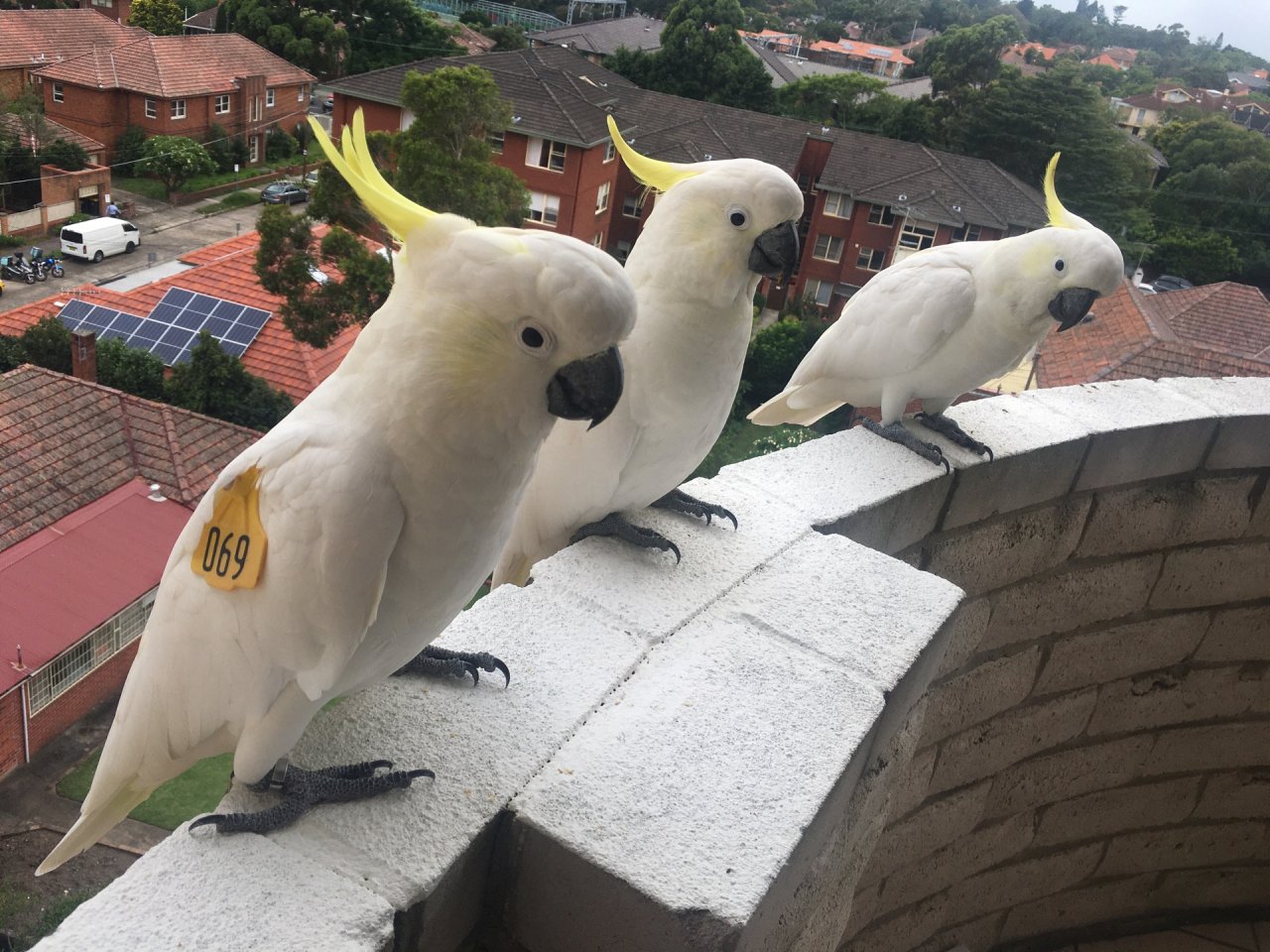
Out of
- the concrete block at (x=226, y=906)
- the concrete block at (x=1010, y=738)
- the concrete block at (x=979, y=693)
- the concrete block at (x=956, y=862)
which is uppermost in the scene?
the concrete block at (x=226, y=906)

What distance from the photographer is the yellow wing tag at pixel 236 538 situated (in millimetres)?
1046

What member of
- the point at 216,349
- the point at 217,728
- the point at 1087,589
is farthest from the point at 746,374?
the point at 216,349

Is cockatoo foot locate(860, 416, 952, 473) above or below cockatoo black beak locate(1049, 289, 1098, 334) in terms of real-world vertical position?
below

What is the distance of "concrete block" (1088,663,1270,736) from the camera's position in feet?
7.71

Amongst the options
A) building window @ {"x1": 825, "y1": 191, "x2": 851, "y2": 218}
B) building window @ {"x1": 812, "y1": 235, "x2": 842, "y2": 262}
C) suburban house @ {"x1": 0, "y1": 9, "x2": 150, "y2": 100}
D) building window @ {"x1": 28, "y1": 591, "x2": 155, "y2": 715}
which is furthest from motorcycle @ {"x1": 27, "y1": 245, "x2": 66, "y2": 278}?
building window @ {"x1": 812, "y1": 235, "x2": 842, "y2": 262}

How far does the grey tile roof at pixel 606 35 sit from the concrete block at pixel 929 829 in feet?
12.8

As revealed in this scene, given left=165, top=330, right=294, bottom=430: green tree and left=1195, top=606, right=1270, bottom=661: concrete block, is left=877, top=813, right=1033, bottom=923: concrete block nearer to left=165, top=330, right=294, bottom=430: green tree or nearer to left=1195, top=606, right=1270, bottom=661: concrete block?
left=1195, top=606, right=1270, bottom=661: concrete block

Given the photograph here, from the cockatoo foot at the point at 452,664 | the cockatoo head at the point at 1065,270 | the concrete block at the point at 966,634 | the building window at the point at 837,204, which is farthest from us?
the building window at the point at 837,204

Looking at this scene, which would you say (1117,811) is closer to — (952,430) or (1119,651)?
(1119,651)

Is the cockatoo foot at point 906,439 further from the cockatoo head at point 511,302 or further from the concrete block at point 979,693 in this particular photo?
the cockatoo head at point 511,302

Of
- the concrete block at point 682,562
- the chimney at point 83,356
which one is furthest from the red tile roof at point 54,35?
the concrete block at point 682,562

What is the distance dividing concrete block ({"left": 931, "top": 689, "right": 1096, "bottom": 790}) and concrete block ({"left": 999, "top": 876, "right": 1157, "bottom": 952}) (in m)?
0.45

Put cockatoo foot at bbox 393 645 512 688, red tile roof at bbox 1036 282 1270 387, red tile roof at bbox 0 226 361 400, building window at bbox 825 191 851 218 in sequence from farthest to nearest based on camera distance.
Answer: red tile roof at bbox 0 226 361 400 → red tile roof at bbox 1036 282 1270 387 → building window at bbox 825 191 851 218 → cockatoo foot at bbox 393 645 512 688

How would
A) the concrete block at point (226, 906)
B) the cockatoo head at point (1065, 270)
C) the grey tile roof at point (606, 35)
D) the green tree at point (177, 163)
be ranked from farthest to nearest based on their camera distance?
the green tree at point (177, 163) < the grey tile roof at point (606, 35) < the cockatoo head at point (1065, 270) < the concrete block at point (226, 906)
